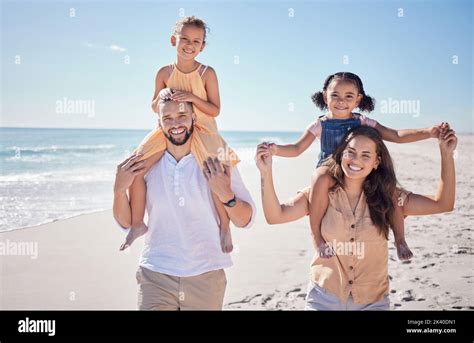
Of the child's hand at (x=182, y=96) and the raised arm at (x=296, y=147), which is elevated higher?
the child's hand at (x=182, y=96)

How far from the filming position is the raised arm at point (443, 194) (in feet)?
11.8

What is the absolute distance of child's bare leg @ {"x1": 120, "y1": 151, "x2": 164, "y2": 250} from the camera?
3.81 metres

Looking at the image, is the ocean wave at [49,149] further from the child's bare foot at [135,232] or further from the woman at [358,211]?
the woman at [358,211]

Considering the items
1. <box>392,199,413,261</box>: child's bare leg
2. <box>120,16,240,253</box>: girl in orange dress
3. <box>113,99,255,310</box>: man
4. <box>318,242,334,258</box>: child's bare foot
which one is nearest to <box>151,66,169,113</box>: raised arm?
<box>120,16,240,253</box>: girl in orange dress

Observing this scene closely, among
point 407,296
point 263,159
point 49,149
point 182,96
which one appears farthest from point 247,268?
point 49,149

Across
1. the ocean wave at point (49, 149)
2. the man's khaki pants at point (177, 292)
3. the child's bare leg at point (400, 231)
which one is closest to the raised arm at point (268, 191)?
the man's khaki pants at point (177, 292)

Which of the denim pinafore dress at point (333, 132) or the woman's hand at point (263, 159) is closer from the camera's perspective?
the woman's hand at point (263, 159)

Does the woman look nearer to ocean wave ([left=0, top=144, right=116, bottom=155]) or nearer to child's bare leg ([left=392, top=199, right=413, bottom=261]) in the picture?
child's bare leg ([left=392, top=199, right=413, bottom=261])

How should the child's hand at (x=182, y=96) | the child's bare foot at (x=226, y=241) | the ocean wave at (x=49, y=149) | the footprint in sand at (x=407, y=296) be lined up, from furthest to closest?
the ocean wave at (x=49, y=149) < the footprint in sand at (x=407, y=296) < the child's hand at (x=182, y=96) < the child's bare foot at (x=226, y=241)

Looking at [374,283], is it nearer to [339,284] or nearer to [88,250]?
[339,284]

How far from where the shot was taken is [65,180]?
15.3 meters

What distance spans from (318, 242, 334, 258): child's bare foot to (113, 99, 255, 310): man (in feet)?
1.75

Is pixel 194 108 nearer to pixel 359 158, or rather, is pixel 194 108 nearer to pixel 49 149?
pixel 359 158

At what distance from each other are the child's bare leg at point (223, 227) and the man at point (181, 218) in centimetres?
5
